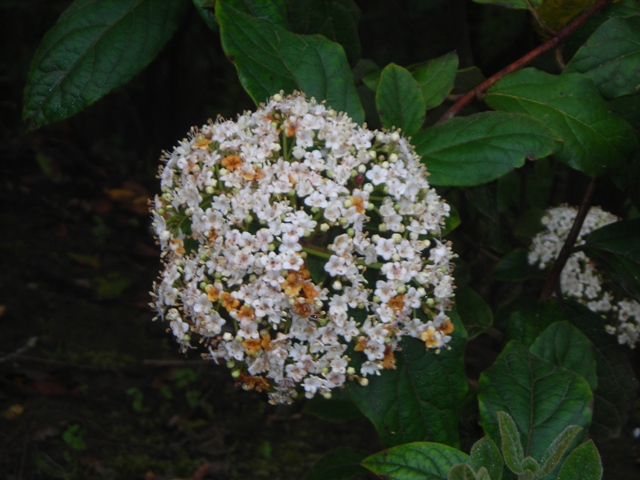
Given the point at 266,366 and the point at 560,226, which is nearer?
the point at 266,366

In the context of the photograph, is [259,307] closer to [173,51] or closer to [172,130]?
[173,51]

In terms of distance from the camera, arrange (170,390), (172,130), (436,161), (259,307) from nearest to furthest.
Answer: (259,307) < (436,161) < (170,390) < (172,130)

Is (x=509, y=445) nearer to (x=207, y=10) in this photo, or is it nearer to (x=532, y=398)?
(x=532, y=398)

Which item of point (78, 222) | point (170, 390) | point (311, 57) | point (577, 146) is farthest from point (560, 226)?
point (78, 222)

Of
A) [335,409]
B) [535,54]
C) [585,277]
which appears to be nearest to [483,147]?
[535,54]

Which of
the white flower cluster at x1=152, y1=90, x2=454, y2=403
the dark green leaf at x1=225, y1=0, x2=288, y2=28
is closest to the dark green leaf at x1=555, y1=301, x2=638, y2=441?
the white flower cluster at x1=152, y1=90, x2=454, y2=403

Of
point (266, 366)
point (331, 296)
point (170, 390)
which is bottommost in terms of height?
point (266, 366)

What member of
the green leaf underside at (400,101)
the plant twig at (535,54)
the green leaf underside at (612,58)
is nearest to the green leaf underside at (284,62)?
the green leaf underside at (400,101)
